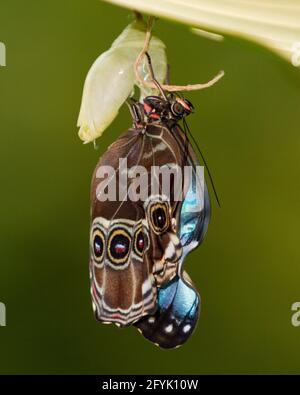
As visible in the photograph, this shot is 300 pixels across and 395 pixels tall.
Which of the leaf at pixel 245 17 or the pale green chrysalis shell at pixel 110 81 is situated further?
the pale green chrysalis shell at pixel 110 81

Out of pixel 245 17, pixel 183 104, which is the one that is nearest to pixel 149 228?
pixel 183 104

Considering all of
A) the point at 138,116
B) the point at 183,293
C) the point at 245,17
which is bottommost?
the point at 183,293

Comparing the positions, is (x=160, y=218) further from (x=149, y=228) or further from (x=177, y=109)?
(x=177, y=109)

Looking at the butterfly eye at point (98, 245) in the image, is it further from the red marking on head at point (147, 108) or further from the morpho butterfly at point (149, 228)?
the red marking on head at point (147, 108)

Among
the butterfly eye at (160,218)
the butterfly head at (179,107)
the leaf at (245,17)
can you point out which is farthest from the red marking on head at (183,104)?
the leaf at (245,17)

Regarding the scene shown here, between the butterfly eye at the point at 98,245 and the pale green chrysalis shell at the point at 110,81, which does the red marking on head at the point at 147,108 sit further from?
the butterfly eye at the point at 98,245

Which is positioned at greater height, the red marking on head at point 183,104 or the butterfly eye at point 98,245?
the red marking on head at point 183,104

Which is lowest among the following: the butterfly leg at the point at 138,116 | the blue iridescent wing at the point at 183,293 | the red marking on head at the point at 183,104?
the blue iridescent wing at the point at 183,293
